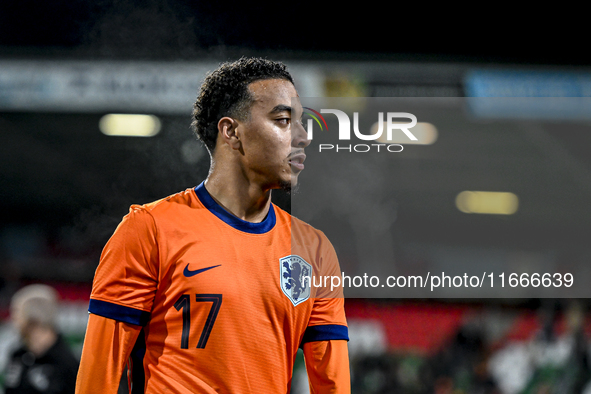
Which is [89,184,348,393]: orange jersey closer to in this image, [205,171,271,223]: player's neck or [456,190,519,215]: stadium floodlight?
[205,171,271,223]: player's neck

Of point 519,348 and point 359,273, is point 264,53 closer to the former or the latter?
point 359,273

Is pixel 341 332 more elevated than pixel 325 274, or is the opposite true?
pixel 325 274

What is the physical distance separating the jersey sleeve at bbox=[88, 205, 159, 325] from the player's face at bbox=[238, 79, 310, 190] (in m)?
0.34

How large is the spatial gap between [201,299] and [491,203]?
181 cm

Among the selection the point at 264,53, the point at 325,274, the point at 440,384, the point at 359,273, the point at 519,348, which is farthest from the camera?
the point at 519,348

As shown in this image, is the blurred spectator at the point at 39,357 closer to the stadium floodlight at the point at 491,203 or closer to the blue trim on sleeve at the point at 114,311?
the blue trim on sleeve at the point at 114,311

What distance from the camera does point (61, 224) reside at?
4957 millimetres

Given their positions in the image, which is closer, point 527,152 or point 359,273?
point 359,273

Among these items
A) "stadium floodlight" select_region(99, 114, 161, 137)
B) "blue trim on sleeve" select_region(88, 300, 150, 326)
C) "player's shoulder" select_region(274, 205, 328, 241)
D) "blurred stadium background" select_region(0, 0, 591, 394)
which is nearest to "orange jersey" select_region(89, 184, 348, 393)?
"blue trim on sleeve" select_region(88, 300, 150, 326)

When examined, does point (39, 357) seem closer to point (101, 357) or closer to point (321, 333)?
point (101, 357)

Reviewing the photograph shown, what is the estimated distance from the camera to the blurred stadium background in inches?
110

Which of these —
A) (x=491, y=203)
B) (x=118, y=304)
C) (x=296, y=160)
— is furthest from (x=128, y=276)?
(x=491, y=203)

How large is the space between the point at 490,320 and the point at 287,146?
2578mm

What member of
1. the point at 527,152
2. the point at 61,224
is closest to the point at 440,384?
the point at 527,152
